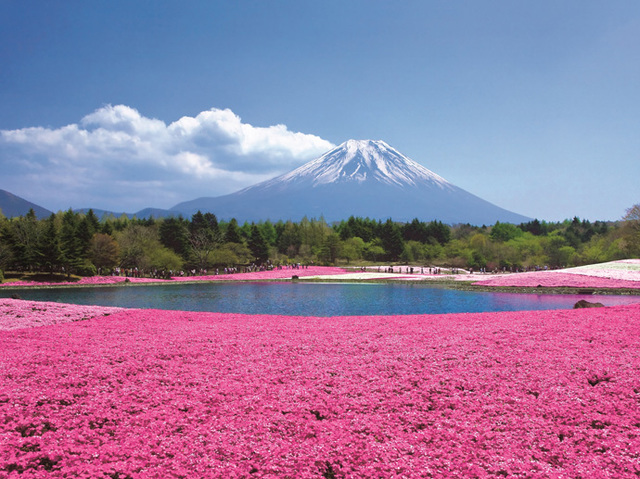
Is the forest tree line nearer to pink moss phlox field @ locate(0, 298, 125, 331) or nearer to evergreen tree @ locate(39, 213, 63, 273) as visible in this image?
evergreen tree @ locate(39, 213, 63, 273)

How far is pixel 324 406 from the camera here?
712 centimetres

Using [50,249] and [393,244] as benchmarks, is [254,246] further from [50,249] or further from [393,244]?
[50,249]

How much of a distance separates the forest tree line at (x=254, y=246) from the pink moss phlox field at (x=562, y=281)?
22292 millimetres

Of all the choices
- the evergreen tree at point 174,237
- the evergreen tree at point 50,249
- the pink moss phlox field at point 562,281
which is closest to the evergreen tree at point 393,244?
the evergreen tree at point 174,237

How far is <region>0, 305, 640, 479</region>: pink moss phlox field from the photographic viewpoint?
5348 millimetres

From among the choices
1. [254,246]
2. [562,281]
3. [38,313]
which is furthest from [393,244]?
[38,313]

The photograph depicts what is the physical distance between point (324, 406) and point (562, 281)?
140ft

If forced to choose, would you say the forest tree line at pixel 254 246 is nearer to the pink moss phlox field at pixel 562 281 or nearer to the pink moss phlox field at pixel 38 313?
the pink moss phlox field at pixel 562 281

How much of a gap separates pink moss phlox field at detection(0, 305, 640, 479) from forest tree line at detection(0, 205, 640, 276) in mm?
44798

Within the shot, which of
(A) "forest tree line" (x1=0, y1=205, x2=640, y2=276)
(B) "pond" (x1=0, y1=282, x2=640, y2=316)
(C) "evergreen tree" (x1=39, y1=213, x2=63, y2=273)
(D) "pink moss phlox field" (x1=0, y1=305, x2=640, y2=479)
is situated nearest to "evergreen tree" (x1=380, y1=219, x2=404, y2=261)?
(A) "forest tree line" (x1=0, y1=205, x2=640, y2=276)

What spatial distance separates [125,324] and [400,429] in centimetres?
1333

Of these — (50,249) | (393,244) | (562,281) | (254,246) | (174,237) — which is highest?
(393,244)

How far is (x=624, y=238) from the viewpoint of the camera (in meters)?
59.2

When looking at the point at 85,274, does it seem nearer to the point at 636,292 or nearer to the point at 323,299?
the point at 323,299
